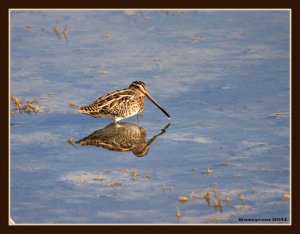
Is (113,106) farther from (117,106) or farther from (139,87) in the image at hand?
(139,87)

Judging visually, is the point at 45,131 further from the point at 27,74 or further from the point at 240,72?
the point at 240,72

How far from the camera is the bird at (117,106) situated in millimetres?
13673

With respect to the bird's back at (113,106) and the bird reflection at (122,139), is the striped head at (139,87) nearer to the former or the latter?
the bird's back at (113,106)

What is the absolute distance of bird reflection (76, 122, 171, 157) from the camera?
12703 millimetres

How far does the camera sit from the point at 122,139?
13.1m

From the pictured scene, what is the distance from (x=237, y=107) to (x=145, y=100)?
2.18 m

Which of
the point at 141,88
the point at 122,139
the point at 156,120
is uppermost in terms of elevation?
the point at 141,88

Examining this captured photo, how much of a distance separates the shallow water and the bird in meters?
0.24

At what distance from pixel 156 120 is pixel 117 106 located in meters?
0.86

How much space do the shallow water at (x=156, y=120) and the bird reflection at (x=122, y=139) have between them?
38mm

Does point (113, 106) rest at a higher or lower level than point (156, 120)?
higher

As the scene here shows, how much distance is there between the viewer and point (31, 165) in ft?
39.9

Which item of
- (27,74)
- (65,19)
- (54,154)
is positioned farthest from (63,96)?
(65,19)

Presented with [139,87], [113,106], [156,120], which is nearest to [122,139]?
[113,106]
